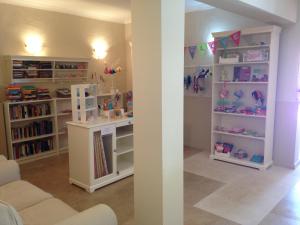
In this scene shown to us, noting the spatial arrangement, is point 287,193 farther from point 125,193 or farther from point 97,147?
point 97,147

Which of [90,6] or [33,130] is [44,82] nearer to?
[33,130]

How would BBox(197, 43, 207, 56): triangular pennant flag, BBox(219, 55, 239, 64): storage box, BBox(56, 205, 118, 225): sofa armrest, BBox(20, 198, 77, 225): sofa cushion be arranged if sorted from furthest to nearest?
BBox(197, 43, 207, 56): triangular pennant flag, BBox(219, 55, 239, 64): storage box, BBox(20, 198, 77, 225): sofa cushion, BBox(56, 205, 118, 225): sofa armrest

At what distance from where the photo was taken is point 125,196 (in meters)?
3.24

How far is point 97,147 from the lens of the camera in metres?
3.40

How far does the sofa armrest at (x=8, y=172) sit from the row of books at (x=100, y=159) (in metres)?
0.98

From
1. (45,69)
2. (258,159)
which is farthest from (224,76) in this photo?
(45,69)

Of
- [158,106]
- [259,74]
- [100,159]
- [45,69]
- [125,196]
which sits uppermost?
[45,69]

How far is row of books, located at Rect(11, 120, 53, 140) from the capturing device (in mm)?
4461

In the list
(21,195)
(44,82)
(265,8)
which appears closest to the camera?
(21,195)

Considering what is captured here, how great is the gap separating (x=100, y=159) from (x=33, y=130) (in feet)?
6.31

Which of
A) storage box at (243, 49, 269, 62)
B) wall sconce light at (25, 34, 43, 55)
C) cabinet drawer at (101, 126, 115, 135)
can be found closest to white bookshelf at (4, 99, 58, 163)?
wall sconce light at (25, 34, 43, 55)

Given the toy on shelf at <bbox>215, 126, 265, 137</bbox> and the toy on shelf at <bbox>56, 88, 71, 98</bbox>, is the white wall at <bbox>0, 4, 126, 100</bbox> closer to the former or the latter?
the toy on shelf at <bbox>56, 88, 71, 98</bbox>

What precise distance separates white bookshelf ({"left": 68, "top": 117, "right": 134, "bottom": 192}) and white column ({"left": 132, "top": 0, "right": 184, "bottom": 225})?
1.42m

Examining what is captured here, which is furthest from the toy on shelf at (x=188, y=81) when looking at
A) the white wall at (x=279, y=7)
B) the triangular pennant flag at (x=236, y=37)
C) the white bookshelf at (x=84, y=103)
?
the white bookshelf at (x=84, y=103)
